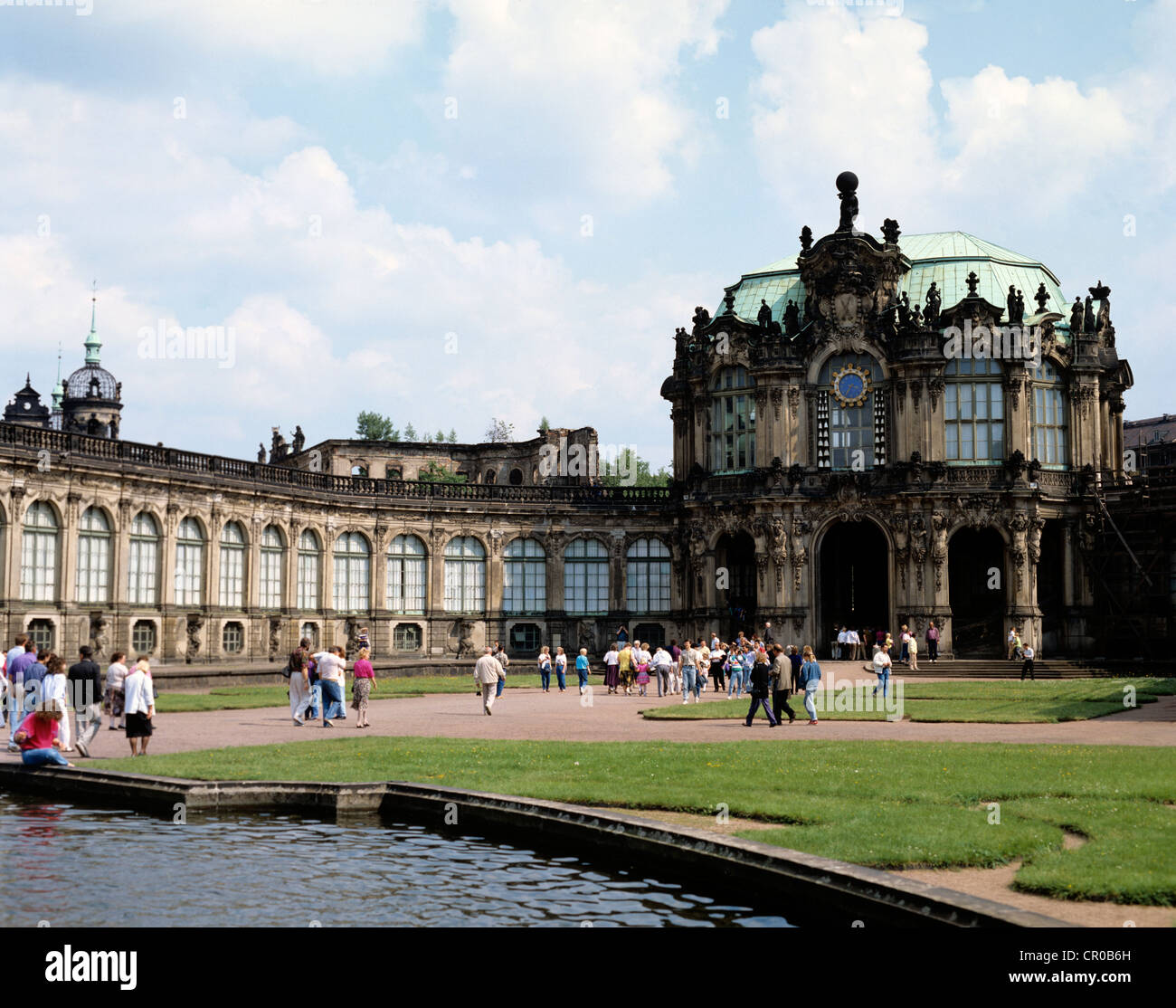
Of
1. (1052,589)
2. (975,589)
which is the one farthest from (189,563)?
(1052,589)

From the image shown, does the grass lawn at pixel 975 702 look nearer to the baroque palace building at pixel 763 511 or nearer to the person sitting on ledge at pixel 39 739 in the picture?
the baroque palace building at pixel 763 511

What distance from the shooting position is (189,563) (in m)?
55.3

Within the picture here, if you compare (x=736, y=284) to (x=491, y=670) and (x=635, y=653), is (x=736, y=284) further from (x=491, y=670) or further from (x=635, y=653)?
(x=491, y=670)

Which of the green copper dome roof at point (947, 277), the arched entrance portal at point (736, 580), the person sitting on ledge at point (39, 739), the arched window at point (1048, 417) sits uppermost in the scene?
the green copper dome roof at point (947, 277)

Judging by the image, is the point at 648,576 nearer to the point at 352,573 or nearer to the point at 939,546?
the point at 352,573

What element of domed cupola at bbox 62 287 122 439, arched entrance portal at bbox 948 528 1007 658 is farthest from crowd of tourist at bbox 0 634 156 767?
domed cupola at bbox 62 287 122 439

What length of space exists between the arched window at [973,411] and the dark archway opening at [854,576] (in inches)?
274

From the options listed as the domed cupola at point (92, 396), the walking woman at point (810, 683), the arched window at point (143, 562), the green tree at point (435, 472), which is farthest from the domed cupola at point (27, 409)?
the walking woman at point (810, 683)

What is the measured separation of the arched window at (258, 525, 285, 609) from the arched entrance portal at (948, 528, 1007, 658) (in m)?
31.0

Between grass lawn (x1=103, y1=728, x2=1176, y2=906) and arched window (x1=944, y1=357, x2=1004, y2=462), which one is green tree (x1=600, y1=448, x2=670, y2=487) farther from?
grass lawn (x1=103, y1=728, x2=1176, y2=906)

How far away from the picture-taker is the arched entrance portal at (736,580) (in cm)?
6412

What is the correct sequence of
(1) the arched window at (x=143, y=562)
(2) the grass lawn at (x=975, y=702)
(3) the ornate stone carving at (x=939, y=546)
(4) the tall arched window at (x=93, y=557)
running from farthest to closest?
(3) the ornate stone carving at (x=939, y=546)
(1) the arched window at (x=143, y=562)
(4) the tall arched window at (x=93, y=557)
(2) the grass lawn at (x=975, y=702)

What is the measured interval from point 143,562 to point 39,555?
17.2 ft
